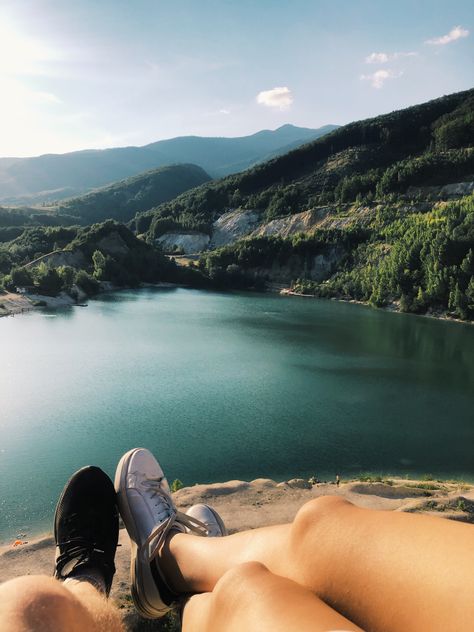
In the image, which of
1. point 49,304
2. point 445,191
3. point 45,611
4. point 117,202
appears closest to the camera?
point 45,611

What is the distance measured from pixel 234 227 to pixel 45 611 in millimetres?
109547

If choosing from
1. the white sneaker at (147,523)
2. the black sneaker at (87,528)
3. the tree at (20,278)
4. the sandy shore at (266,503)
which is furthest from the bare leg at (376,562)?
the tree at (20,278)

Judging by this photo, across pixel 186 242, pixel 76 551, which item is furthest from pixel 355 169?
pixel 76 551

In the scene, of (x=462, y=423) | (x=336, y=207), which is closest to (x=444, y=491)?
(x=462, y=423)

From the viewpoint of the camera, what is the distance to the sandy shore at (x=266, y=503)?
820cm

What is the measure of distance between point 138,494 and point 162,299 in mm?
64396

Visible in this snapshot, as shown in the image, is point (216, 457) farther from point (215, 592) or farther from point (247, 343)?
point (247, 343)

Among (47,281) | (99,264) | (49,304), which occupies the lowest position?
(49,304)

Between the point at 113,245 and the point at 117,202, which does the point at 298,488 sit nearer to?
the point at 113,245

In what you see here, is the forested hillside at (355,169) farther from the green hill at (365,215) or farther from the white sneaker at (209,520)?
the white sneaker at (209,520)

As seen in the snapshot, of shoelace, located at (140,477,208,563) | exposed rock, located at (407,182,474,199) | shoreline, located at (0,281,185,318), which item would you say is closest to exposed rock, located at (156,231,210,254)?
shoreline, located at (0,281,185,318)

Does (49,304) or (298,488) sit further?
(49,304)

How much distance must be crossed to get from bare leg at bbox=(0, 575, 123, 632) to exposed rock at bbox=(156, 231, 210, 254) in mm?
106506

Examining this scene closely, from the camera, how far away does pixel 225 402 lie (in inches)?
914
